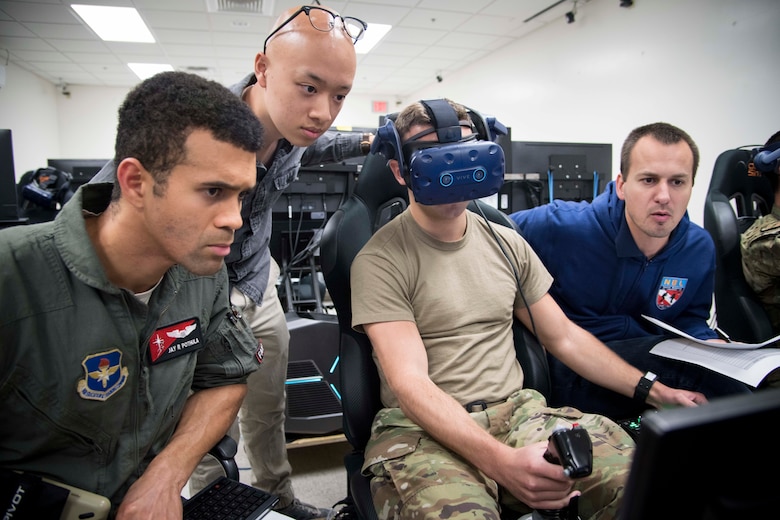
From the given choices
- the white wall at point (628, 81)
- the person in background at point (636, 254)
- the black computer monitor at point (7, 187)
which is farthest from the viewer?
the white wall at point (628, 81)

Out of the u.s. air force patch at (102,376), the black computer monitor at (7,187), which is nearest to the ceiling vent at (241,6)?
the black computer monitor at (7,187)

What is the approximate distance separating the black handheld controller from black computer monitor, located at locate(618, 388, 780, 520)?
16.1 inches

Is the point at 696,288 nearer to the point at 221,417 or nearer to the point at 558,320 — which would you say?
the point at 558,320

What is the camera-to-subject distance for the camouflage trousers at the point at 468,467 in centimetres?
88

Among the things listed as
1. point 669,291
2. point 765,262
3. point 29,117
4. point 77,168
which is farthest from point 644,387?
point 29,117

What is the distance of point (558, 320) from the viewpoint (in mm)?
1316

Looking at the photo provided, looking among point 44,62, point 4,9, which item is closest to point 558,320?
point 4,9

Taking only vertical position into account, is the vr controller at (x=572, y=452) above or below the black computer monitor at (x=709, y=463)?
below

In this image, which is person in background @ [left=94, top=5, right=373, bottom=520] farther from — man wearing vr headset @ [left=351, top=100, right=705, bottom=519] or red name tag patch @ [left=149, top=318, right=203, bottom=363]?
red name tag patch @ [left=149, top=318, right=203, bottom=363]

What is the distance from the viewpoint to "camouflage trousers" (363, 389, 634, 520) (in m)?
0.88

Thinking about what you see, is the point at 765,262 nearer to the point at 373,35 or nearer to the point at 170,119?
the point at 170,119

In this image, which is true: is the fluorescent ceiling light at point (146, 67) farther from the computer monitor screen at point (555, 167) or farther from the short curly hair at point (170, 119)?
the short curly hair at point (170, 119)

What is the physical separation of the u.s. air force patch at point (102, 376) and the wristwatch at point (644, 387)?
1202mm

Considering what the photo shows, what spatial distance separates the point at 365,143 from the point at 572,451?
1.13 metres
